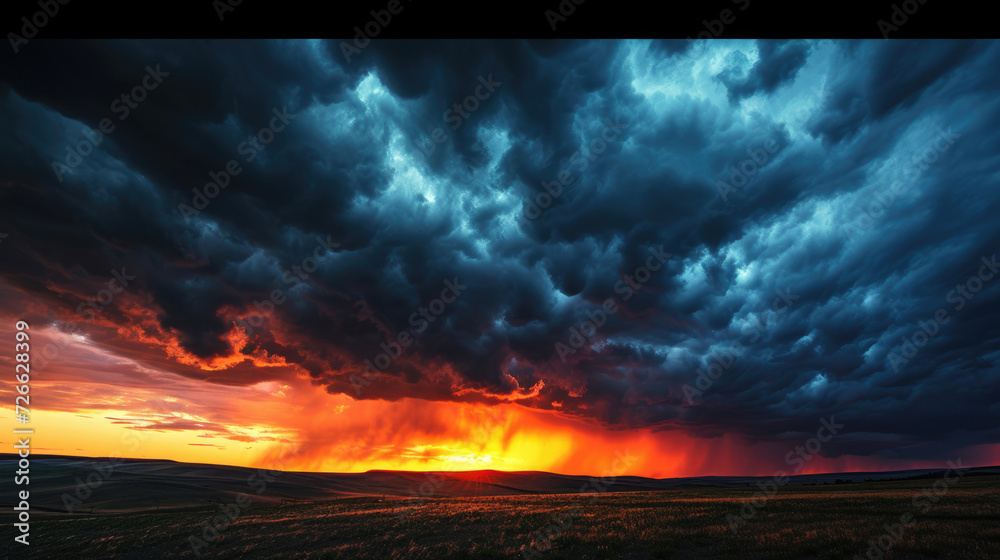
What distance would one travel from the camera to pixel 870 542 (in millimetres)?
14586

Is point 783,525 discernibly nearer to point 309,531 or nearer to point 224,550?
point 309,531

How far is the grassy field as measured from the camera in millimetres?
14977

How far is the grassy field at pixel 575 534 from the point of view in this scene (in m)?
15.0

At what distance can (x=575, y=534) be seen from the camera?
18594 mm
